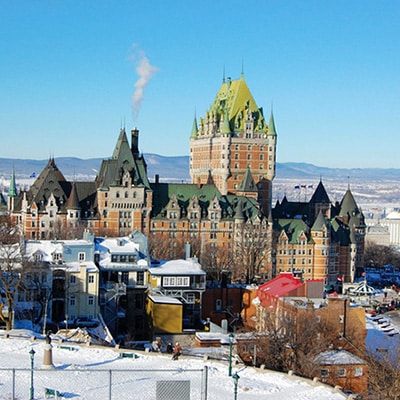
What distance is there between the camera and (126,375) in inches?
1367

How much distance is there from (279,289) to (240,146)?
185 feet

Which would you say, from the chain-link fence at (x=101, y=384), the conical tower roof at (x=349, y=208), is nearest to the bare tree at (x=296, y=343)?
the chain-link fence at (x=101, y=384)

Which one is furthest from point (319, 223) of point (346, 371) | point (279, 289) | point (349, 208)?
point (346, 371)

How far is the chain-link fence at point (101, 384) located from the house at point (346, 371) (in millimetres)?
13930

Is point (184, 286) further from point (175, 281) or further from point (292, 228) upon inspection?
point (292, 228)

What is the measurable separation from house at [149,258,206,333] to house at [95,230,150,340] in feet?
3.45

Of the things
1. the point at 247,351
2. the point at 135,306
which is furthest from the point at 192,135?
the point at 247,351

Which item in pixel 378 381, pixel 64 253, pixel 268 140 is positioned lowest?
pixel 378 381

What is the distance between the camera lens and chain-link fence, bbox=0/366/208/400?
31.0 m

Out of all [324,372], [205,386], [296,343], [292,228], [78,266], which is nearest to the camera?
[205,386]

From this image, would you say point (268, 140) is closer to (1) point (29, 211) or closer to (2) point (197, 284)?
(1) point (29, 211)

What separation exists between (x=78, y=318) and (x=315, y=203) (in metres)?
64.8

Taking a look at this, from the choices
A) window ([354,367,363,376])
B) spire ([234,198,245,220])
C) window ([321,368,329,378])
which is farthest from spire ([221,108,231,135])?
window ([321,368,329,378])

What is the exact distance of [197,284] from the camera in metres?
66.7
